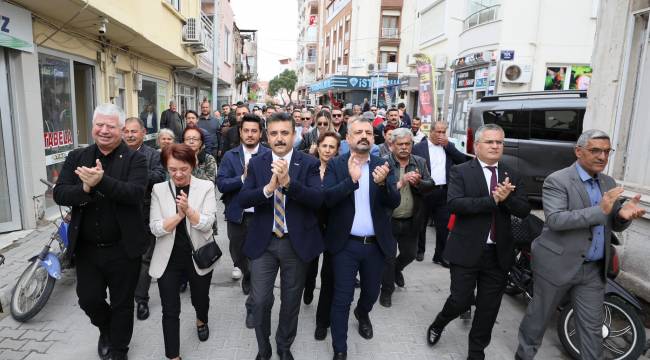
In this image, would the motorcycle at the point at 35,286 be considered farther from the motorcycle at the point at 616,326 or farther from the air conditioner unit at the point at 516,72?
the air conditioner unit at the point at 516,72

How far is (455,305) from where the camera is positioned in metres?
3.40

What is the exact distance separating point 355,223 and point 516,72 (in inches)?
497

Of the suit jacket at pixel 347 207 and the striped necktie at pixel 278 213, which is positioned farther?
the suit jacket at pixel 347 207

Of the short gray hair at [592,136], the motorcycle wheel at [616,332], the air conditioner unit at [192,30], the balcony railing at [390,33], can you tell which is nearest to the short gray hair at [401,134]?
the short gray hair at [592,136]

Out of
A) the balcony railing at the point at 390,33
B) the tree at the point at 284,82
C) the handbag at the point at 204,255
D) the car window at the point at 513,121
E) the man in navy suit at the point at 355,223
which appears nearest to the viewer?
the handbag at the point at 204,255

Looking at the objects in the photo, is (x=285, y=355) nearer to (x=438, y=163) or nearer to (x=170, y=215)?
(x=170, y=215)

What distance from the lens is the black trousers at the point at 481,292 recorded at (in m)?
3.29

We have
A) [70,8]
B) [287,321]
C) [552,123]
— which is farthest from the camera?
[552,123]

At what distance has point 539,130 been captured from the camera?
25.5 feet

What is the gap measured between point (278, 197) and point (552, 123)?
6427mm

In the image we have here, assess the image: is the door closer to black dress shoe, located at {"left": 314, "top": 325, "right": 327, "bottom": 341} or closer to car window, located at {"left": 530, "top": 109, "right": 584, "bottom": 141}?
black dress shoe, located at {"left": 314, "top": 325, "right": 327, "bottom": 341}

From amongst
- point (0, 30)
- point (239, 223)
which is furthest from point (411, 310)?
point (0, 30)

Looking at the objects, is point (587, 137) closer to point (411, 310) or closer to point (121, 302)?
point (411, 310)

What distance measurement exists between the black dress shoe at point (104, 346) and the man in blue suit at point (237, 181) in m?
1.35
